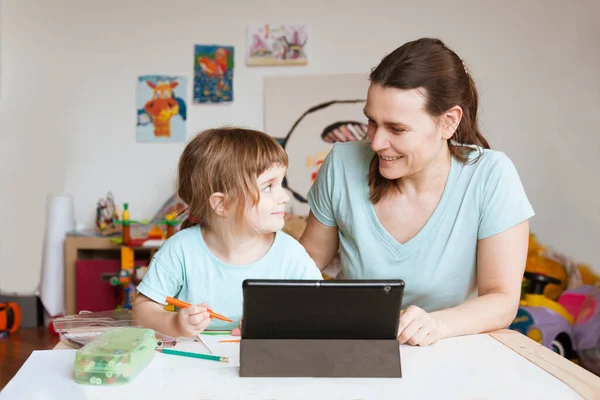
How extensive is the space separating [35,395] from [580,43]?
3.24m

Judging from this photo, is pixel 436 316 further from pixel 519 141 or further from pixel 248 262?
pixel 519 141

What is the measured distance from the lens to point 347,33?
11.9 ft

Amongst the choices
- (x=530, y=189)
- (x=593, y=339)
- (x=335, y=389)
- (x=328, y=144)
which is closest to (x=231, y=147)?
(x=335, y=389)

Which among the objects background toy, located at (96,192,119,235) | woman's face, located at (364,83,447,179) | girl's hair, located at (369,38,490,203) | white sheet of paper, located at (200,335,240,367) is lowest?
background toy, located at (96,192,119,235)

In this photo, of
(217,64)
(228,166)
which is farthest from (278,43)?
(228,166)

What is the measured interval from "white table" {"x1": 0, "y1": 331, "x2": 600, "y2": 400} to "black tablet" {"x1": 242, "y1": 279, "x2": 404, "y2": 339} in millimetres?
71

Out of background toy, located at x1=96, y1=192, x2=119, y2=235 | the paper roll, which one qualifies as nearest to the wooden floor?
the paper roll

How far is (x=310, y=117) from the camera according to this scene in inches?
143

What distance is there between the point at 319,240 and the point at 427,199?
0.96ft

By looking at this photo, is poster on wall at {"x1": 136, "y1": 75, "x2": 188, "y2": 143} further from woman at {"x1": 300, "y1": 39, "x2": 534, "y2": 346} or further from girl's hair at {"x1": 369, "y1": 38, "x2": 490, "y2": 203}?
girl's hair at {"x1": 369, "y1": 38, "x2": 490, "y2": 203}

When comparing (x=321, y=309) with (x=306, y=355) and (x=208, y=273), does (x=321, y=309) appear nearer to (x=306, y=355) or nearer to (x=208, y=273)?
(x=306, y=355)

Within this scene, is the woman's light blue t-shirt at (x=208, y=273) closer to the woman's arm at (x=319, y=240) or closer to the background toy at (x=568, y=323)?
the woman's arm at (x=319, y=240)

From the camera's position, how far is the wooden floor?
2.91 m

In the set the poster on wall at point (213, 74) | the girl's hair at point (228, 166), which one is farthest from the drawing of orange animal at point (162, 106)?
the girl's hair at point (228, 166)
